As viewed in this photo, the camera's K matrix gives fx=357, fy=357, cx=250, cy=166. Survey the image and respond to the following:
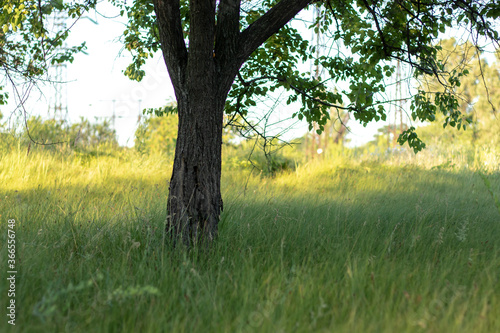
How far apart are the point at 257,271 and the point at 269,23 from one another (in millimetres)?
2247

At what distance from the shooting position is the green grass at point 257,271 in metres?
2.04

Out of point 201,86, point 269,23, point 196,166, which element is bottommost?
point 196,166

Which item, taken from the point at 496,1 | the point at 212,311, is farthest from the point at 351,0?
the point at 212,311

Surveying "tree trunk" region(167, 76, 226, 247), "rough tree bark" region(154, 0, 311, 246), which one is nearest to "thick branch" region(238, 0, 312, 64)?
"rough tree bark" region(154, 0, 311, 246)

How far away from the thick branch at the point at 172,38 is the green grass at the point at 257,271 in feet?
4.73

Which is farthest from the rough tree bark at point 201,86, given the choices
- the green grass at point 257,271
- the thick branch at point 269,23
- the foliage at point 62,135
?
the foliage at point 62,135

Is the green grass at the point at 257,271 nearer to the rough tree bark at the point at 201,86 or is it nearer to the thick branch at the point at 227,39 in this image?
the rough tree bark at the point at 201,86

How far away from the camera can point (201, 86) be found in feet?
10.8

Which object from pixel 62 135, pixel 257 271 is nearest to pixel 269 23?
pixel 257 271

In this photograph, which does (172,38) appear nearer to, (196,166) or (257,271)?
(196,166)

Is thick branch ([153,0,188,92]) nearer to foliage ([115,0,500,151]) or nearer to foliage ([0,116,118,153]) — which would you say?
foliage ([115,0,500,151])

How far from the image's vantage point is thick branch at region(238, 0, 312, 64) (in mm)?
3316

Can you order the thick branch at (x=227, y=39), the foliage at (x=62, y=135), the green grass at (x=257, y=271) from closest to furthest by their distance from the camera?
the green grass at (x=257, y=271)
the thick branch at (x=227, y=39)
the foliage at (x=62, y=135)

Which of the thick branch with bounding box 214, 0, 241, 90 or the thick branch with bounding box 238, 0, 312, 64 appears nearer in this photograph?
the thick branch with bounding box 238, 0, 312, 64
